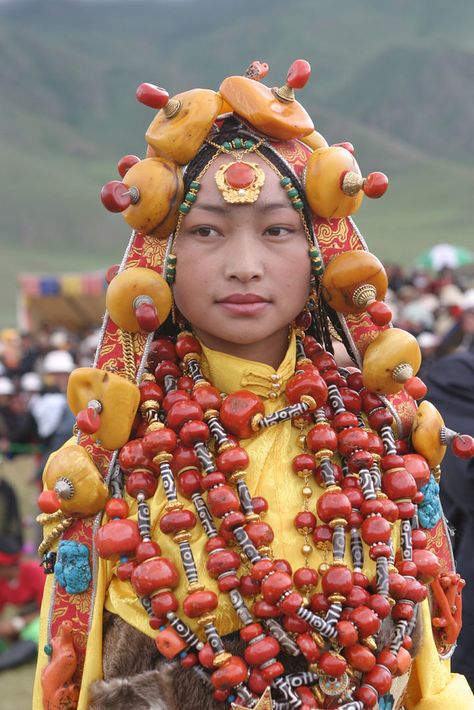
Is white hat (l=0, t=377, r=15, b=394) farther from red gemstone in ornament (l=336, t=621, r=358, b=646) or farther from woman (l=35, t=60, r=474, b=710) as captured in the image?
red gemstone in ornament (l=336, t=621, r=358, b=646)

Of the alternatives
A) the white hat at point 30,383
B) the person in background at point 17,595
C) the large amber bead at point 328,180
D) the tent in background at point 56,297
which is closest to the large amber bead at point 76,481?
the large amber bead at point 328,180

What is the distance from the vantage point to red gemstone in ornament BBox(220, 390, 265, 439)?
187 cm

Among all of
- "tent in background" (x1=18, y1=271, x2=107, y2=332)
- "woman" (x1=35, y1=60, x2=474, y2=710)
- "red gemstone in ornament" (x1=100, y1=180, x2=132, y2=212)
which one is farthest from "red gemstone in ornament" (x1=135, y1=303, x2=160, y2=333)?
"tent in background" (x1=18, y1=271, x2=107, y2=332)

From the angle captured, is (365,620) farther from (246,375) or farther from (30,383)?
(30,383)

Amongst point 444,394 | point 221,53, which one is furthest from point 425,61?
point 444,394

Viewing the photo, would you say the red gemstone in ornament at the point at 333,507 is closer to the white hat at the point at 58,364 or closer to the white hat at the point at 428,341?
the white hat at the point at 428,341

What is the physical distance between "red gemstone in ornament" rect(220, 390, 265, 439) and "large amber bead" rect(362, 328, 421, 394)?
0.84ft

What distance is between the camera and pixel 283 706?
1734 mm

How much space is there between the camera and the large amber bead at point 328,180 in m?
1.85

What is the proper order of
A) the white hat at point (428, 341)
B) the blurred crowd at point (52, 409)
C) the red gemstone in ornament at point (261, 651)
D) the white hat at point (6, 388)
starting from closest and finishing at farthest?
the red gemstone in ornament at point (261, 651), the blurred crowd at point (52, 409), the white hat at point (428, 341), the white hat at point (6, 388)

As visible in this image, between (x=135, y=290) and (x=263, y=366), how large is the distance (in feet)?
1.11

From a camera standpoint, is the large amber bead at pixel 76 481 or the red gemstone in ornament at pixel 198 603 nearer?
the red gemstone in ornament at pixel 198 603

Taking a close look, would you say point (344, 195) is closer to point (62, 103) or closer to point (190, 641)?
point (190, 641)

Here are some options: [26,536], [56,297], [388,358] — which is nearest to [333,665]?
[388,358]
